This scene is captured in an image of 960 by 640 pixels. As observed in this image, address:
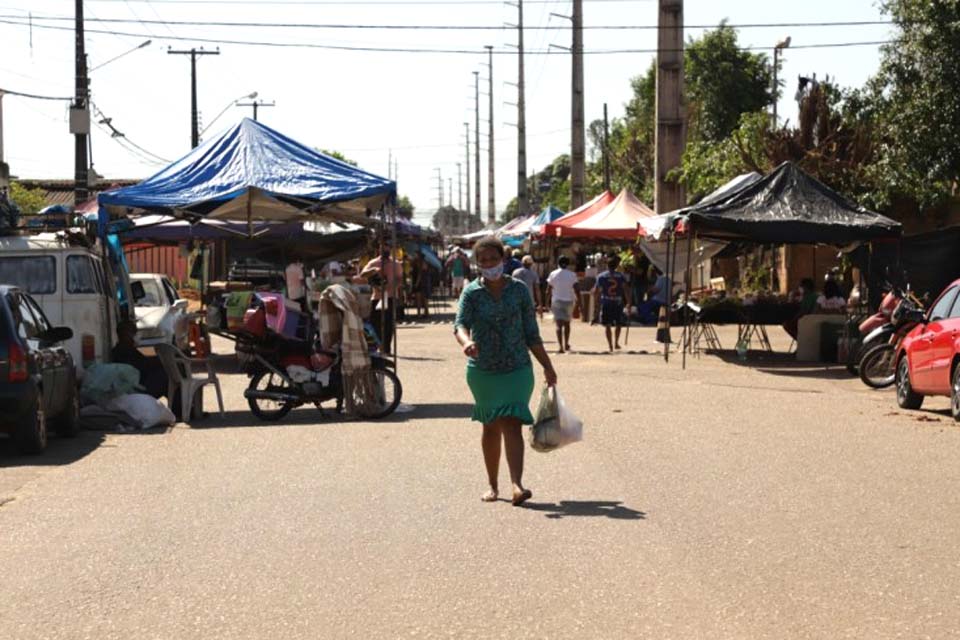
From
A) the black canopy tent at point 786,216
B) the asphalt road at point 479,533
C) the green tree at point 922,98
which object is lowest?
the asphalt road at point 479,533

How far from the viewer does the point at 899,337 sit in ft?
65.1

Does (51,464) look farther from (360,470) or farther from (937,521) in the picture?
(937,521)

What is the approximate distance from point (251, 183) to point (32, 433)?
6.51 m

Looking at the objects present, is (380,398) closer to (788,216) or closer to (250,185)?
Result: (250,185)

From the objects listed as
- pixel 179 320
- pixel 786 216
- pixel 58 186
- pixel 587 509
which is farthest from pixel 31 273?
pixel 58 186

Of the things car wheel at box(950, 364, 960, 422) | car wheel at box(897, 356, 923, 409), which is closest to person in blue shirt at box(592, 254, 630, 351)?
car wheel at box(897, 356, 923, 409)

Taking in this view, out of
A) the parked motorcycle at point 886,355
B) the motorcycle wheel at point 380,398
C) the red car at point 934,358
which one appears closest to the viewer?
the red car at point 934,358

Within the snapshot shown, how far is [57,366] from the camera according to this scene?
14.4 meters

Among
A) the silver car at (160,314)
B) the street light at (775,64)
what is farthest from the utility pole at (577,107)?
the silver car at (160,314)

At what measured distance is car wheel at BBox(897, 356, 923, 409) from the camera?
17.2m

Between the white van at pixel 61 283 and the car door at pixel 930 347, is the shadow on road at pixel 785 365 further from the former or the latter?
the white van at pixel 61 283

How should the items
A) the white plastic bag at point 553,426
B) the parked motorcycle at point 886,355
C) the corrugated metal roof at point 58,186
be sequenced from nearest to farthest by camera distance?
1. the white plastic bag at point 553,426
2. the parked motorcycle at point 886,355
3. the corrugated metal roof at point 58,186

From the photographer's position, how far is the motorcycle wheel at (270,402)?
16406 mm

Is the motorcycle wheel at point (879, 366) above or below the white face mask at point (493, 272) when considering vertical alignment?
below
